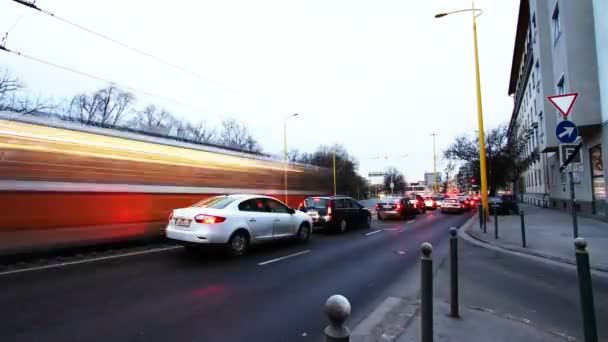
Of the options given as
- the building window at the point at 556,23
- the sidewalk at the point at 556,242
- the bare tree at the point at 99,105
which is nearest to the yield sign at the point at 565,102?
the sidewalk at the point at 556,242

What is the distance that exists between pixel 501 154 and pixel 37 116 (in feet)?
135

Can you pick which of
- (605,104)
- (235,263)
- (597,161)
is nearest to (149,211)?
(235,263)

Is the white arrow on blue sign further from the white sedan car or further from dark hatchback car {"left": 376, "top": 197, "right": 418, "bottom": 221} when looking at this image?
dark hatchback car {"left": 376, "top": 197, "right": 418, "bottom": 221}

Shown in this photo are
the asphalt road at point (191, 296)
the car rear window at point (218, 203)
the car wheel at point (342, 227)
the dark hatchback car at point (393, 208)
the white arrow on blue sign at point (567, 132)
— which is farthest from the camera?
the dark hatchback car at point (393, 208)

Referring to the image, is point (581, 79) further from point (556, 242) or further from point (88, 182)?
point (88, 182)

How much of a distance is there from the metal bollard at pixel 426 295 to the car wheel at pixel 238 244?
563cm

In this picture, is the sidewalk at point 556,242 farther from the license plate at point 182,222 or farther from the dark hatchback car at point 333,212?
the license plate at point 182,222

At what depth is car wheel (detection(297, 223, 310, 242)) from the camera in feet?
35.5

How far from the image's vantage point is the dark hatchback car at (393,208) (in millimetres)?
20312

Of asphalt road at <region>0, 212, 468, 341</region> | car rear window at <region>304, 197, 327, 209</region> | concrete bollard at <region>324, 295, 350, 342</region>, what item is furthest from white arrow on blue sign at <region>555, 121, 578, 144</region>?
car rear window at <region>304, 197, 327, 209</region>

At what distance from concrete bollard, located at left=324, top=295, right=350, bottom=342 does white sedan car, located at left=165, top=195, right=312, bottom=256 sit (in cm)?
631

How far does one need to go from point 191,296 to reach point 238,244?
3.21 metres

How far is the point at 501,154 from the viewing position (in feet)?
122

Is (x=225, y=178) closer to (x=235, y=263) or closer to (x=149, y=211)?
(x=149, y=211)
